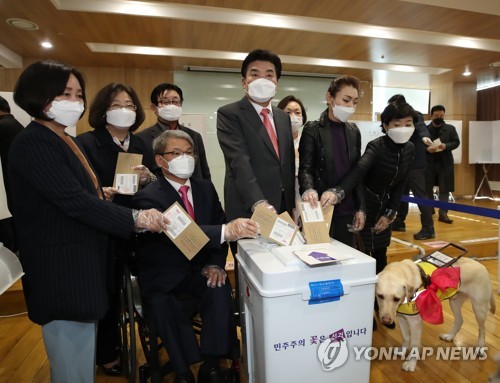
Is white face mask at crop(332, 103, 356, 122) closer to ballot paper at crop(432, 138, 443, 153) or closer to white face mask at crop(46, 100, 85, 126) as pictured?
white face mask at crop(46, 100, 85, 126)

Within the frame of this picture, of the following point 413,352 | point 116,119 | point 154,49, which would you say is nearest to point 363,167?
point 413,352

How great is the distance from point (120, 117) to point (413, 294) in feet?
5.51

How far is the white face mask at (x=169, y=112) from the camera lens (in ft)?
7.39

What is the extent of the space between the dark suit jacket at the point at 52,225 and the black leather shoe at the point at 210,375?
55cm

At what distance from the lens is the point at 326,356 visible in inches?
45.7

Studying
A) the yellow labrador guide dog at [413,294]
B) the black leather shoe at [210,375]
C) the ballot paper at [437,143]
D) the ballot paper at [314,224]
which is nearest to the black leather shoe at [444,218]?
the ballot paper at [437,143]

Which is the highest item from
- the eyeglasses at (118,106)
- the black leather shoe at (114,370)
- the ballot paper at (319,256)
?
the eyeglasses at (118,106)

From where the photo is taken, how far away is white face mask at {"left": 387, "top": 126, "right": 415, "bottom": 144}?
1.96 m

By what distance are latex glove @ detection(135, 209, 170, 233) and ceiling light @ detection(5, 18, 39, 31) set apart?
3.77 meters

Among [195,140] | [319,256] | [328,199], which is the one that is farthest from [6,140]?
[319,256]

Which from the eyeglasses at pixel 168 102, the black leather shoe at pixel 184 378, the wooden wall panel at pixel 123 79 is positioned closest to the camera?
the black leather shoe at pixel 184 378

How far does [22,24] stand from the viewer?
3.77 metres

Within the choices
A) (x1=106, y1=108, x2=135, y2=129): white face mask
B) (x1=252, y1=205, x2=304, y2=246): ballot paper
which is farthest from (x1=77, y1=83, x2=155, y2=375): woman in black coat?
(x1=252, y1=205, x2=304, y2=246): ballot paper

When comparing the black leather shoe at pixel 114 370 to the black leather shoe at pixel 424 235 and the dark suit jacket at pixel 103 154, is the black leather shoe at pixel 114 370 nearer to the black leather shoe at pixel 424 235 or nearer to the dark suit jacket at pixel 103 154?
the dark suit jacket at pixel 103 154
